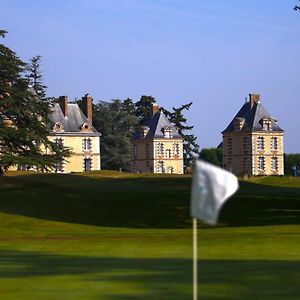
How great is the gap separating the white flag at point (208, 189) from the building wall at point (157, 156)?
110 m

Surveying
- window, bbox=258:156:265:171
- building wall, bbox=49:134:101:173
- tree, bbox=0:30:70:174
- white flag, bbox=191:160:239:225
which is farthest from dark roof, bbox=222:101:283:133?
white flag, bbox=191:160:239:225

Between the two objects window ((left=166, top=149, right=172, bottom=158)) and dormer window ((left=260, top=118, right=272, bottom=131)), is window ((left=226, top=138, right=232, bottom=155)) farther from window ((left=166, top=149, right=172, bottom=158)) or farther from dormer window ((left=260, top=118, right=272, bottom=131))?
window ((left=166, top=149, right=172, bottom=158))

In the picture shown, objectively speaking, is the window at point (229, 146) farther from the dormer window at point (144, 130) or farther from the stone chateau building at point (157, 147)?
the dormer window at point (144, 130)

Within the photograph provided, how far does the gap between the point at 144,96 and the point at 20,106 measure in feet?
303

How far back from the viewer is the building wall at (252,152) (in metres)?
116

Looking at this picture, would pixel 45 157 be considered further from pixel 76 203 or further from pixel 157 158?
pixel 157 158

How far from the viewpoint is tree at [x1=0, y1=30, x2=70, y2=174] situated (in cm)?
5097

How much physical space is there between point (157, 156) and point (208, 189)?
110m

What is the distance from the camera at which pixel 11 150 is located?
52.7 m

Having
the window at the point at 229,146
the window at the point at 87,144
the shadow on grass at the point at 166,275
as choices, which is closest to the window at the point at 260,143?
the window at the point at 229,146

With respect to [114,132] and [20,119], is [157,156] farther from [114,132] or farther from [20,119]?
[20,119]

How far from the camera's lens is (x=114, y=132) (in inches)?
4759

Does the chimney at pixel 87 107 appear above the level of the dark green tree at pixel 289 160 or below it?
above

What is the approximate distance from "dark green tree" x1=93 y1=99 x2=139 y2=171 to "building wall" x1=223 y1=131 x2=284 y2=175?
14449mm
